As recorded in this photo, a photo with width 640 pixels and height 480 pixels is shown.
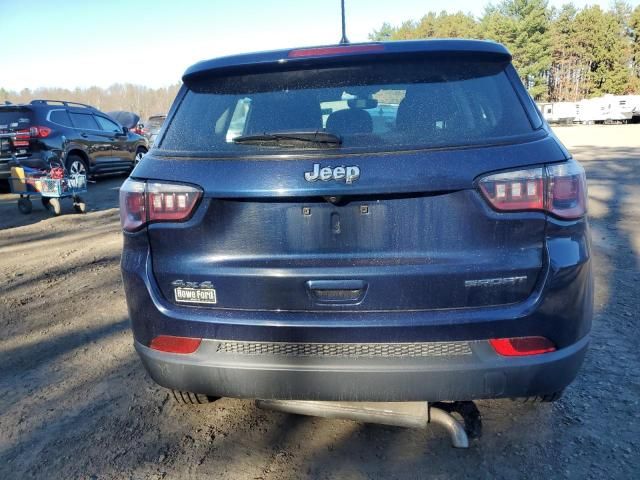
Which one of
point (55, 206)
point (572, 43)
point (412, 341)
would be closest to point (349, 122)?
point (412, 341)

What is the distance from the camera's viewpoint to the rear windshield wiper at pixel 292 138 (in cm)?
202

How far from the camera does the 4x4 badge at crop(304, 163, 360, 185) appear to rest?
6.38 ft

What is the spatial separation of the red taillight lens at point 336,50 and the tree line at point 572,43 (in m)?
Result: 61.8

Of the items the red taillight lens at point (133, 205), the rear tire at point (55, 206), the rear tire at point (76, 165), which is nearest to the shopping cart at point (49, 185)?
the rear tire at point (55, 206)

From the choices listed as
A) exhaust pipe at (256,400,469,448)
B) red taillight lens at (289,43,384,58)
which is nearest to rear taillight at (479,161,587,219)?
red taillight lens at (289,43,384,58)

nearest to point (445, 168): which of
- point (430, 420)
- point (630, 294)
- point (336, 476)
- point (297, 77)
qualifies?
point (297, 77)

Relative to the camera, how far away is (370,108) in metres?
2.26

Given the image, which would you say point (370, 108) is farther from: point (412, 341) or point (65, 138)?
point (65, 138)

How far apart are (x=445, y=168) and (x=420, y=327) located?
0.61 m

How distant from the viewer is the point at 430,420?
2355 millimetres

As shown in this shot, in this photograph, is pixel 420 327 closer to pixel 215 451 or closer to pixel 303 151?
pixel 303 151

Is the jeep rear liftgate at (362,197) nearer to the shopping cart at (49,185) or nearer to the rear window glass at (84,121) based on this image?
the shopping cart at (49,185)

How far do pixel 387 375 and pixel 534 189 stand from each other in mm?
905

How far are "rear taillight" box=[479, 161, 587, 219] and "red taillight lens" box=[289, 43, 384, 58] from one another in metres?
0.74
